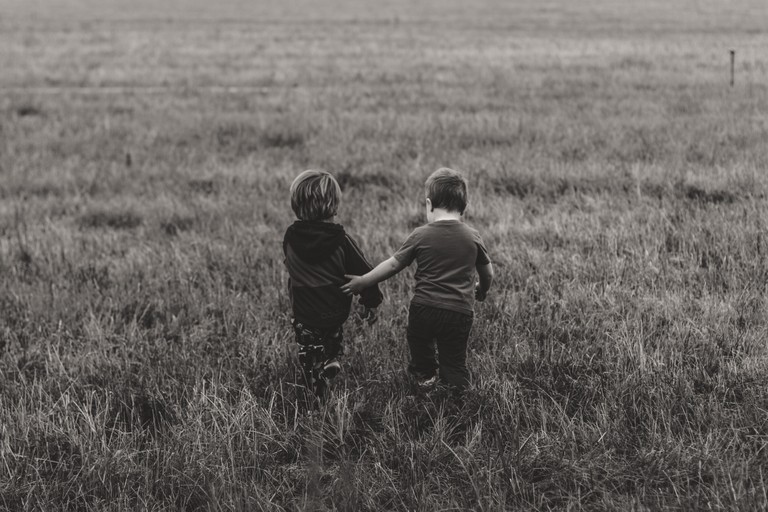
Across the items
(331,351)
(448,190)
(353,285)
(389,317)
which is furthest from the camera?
(389,317)

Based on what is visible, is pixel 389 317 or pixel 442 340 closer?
pixel 442 340

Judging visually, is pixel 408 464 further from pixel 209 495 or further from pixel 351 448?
pixel 209 495

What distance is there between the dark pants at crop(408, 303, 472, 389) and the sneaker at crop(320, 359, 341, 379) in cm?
41

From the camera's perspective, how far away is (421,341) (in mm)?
3387

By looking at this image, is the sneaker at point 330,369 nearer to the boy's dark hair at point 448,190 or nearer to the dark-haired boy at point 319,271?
the dark-haired boy at point 319,271

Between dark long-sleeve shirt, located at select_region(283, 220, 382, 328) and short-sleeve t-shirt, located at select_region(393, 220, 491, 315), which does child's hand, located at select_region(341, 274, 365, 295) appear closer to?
dark long-sleeve shirt, located at select_region(283, 220, 382, 328)

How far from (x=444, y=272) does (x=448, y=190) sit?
1.36 ft

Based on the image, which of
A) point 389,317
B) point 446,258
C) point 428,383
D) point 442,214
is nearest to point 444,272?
point 446,258

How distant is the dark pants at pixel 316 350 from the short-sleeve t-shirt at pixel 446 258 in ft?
1.81

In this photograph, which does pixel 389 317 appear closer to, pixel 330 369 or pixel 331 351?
pixel 331 351

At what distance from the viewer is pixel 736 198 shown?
20.0 feet

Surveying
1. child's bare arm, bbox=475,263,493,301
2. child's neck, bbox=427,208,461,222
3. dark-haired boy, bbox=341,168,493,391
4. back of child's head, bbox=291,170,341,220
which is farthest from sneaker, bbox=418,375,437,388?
back of child's head, bbox=291,170,341,220

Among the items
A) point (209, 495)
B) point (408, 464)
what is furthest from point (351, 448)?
point (209, 495)

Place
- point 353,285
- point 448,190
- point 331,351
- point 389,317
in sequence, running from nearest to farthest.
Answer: point 448,190 < point 353,285 < point 331,351 < point 389,317
